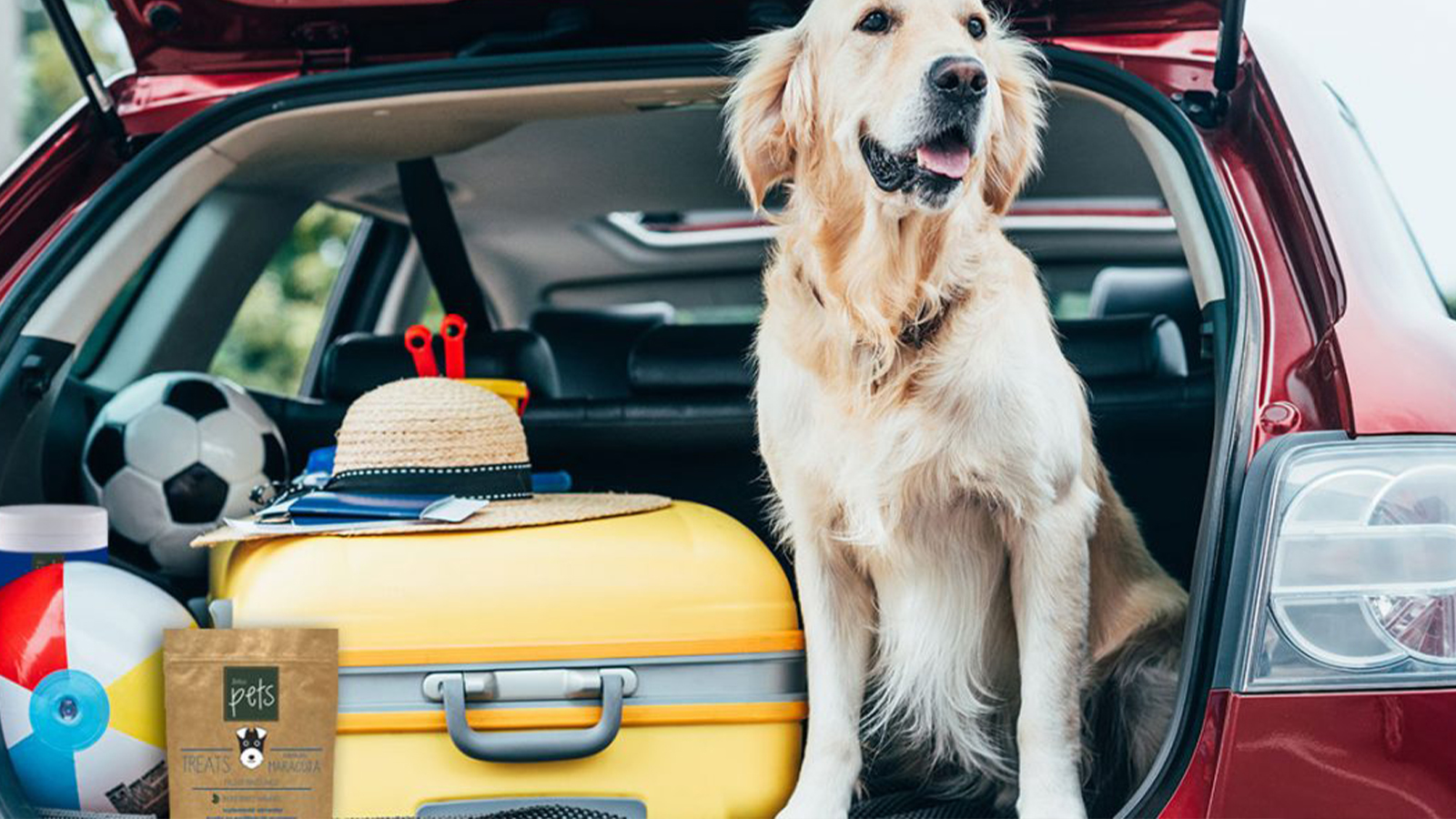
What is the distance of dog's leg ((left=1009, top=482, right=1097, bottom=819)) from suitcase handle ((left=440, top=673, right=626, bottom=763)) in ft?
1.75

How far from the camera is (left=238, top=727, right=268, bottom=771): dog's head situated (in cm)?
147

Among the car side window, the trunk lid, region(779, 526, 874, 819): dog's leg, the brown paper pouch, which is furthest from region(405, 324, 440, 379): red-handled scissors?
the car side window

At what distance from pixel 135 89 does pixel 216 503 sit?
27.3 inches

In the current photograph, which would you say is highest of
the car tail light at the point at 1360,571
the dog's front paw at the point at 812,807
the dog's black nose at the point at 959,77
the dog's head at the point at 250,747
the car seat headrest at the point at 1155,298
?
the dog's black nose at the point at 959,77

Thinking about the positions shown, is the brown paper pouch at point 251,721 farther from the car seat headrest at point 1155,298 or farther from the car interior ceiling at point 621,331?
the car seat headrest at point 1155,298

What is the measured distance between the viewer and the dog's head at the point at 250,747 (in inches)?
57.9

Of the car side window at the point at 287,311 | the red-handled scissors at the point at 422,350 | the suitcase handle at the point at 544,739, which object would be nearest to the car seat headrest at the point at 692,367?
the red-handled scissors at the point at 422,350

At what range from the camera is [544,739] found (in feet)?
5.07

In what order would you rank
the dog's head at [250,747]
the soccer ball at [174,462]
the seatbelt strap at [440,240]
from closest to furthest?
the dog's head at [250,747] < the soccer ball at [174,462] < the seatbelt strap at [440,240]

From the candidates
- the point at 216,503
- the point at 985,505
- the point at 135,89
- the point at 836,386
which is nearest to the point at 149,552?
the point at 216,503

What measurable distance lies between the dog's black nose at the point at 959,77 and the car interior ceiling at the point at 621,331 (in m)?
0.68

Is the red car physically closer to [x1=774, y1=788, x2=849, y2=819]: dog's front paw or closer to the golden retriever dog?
the golden retriever dog

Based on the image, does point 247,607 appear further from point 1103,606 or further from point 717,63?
point 1103,606

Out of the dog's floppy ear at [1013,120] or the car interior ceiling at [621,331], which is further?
the car interior ceiling at [621,331]
